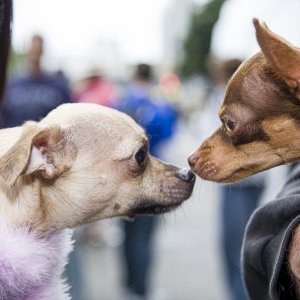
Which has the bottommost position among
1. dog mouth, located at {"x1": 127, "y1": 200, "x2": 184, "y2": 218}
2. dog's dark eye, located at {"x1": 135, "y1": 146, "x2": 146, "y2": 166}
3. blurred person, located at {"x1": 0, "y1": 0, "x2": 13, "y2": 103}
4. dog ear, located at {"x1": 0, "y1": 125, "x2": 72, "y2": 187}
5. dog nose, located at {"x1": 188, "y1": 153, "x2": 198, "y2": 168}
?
dog mouth, located at {"x1": 127, "y1": 200, "x2": 184, "y2": 218}

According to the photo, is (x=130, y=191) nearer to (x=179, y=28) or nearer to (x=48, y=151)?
(x=48, y=151)

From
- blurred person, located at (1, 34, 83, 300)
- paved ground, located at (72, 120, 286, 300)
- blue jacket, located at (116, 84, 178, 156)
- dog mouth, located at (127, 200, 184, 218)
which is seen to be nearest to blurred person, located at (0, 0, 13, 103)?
dog mouth, located at (127, 200, 184, 218)

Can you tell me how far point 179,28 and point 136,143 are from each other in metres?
41.7

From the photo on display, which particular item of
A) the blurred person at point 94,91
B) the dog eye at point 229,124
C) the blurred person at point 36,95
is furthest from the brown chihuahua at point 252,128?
the blurred person at point 94,91

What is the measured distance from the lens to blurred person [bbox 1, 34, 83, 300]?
→ 5.43 m

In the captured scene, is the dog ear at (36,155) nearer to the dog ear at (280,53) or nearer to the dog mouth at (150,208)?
the dog mouth at (150,208)

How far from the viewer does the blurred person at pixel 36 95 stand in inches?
214

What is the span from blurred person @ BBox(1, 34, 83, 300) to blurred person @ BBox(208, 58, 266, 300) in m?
1.37

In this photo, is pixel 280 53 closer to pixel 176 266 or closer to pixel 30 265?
pixel 30 265

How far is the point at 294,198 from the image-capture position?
6.69 feet

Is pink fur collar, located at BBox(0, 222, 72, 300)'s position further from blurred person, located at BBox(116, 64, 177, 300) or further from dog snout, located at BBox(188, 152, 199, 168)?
blurred person, located at BBox(116, 64, 177, 300)

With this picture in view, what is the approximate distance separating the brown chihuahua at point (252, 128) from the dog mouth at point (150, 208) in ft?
0.65

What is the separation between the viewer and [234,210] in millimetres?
5070

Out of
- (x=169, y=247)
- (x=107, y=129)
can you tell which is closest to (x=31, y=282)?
(x=107, y=129)
